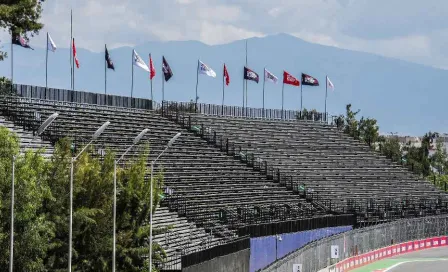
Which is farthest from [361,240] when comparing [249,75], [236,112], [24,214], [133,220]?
[24,214]

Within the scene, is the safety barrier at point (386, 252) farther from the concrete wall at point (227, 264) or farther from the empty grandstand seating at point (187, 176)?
the concrete wall at point (227, 264)

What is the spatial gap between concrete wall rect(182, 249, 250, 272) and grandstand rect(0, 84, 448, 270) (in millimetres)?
1400

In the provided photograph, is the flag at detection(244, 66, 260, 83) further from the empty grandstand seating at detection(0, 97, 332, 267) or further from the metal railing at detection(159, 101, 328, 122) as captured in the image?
the empty grandstand seating at detection(0, 97, 332, 267)

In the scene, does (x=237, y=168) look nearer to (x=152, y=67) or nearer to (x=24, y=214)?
(x=152, y=67)

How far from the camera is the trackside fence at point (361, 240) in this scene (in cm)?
5453

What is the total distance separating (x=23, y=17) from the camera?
5547 centimetres

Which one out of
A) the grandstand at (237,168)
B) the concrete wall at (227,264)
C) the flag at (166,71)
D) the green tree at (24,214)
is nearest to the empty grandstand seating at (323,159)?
the grandstand at (237,168)

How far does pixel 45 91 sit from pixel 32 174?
1207 inches

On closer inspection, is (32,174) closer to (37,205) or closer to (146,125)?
(37,205)

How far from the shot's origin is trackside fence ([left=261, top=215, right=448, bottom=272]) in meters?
54.5

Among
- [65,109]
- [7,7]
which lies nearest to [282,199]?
[65,109]

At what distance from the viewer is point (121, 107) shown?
78.4m

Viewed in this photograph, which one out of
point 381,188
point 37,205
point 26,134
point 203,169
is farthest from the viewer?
point 381,188

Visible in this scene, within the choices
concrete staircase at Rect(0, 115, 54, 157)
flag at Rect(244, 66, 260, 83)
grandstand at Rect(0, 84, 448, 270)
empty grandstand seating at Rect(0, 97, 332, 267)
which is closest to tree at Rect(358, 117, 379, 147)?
grandstand at Rect(0, 84, 448, 270)
